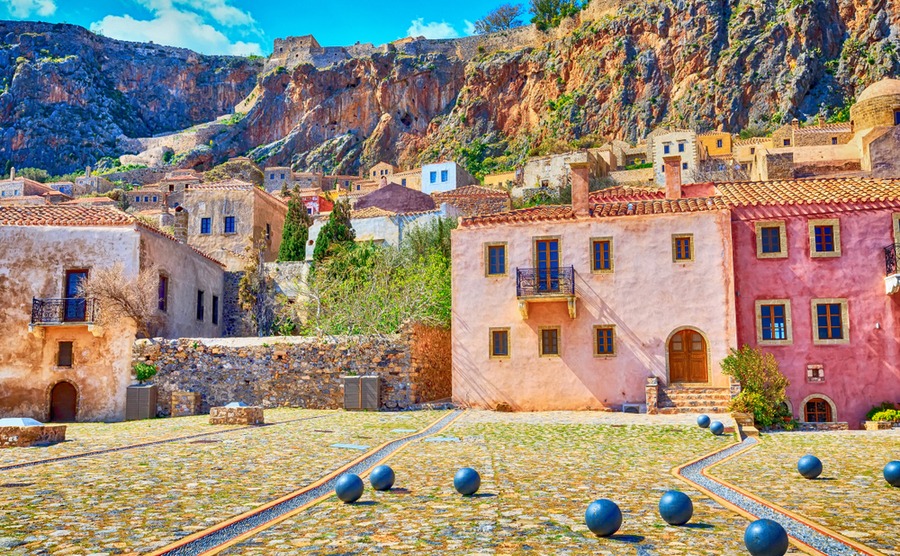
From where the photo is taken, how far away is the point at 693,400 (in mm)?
23391

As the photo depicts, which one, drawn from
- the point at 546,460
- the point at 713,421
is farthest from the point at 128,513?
the point at 713,421

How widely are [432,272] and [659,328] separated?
30.1 ft

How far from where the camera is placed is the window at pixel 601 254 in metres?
25.9

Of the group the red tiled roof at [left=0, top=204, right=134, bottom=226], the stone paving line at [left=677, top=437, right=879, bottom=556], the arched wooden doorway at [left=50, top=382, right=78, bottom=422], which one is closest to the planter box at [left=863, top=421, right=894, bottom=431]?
the stone paving line at [left=677, top=437, right=879, bottom=556]

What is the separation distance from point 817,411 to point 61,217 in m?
26.1

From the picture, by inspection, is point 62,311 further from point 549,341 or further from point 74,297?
point 549,341

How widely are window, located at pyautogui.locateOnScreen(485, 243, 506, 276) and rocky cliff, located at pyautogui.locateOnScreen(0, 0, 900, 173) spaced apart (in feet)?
197

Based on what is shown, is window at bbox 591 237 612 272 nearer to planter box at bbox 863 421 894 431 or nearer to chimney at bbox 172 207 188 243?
planter box at bbox 863 421 894 431

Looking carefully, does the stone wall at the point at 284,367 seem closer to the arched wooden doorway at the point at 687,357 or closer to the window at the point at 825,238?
the arched wooden doorway at the point at 687,357

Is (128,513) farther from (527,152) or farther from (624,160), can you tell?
(527,152)

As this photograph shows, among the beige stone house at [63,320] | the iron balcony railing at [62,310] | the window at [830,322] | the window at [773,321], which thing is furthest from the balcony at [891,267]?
the iron balcony railing at [62,310]

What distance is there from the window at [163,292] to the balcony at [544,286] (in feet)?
43.1

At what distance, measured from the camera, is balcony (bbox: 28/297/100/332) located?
86.6ft

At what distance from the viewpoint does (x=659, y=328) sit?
25.1 metres
